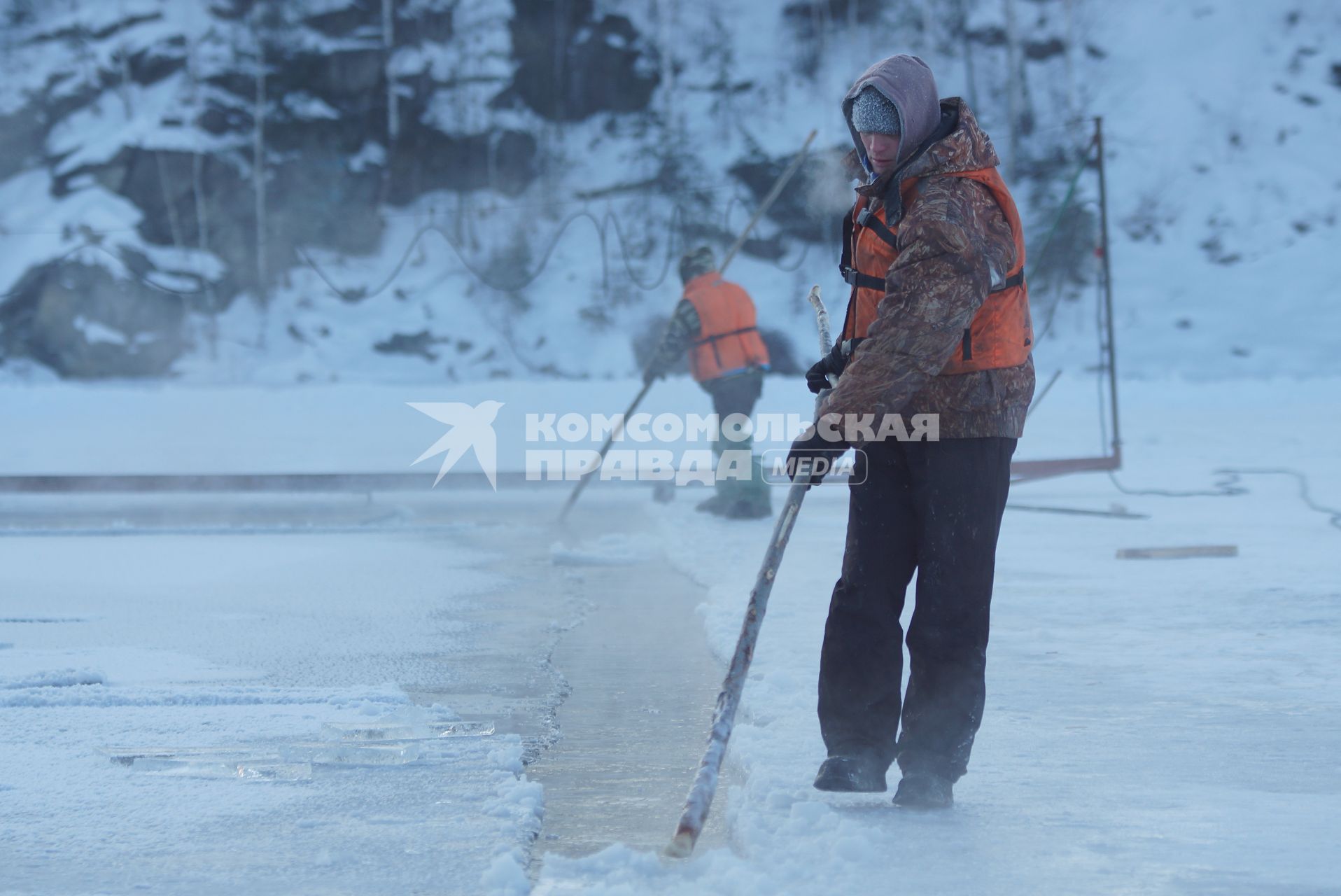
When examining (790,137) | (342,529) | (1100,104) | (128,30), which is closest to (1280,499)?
(342,529)

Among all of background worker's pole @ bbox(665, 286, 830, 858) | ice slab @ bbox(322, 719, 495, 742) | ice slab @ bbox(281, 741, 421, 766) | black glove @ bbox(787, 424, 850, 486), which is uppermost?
black glove @ bbox(787, 424, 850, 486)

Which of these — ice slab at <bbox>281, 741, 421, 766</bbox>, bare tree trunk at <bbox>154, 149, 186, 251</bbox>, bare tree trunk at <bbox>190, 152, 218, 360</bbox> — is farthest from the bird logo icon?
bare tree trunk at <bbox>154, 149, 186, 251</bbox>

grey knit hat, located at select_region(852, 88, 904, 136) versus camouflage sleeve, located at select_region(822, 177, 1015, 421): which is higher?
grey knit hat, located at select_region(852, 88, 904, 136)

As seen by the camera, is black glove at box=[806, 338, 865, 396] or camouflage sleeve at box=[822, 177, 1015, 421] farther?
black glove at box=[806, 338, 865, 396]

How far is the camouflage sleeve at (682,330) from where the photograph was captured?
695 cm

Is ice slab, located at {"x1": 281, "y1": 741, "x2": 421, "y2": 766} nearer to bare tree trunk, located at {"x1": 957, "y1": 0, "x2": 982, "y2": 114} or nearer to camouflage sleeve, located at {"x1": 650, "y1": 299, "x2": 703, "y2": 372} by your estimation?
camouflage sleeve, located at {"x1": 650, "y1": 299, "x2": 703, "y2": 372}

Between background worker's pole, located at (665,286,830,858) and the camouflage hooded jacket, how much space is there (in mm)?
183

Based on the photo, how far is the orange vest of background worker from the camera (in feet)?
22.8

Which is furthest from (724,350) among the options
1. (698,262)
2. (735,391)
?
(698,262)

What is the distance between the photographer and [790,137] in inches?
959

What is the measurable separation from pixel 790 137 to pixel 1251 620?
21428mm

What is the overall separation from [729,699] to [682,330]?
15.9ft

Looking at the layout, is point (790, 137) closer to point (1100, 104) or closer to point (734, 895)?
point (1100, 104)

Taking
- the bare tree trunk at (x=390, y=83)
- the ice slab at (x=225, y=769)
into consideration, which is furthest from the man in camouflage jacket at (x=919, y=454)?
the bare tree trunk at (x=390, y=83)
